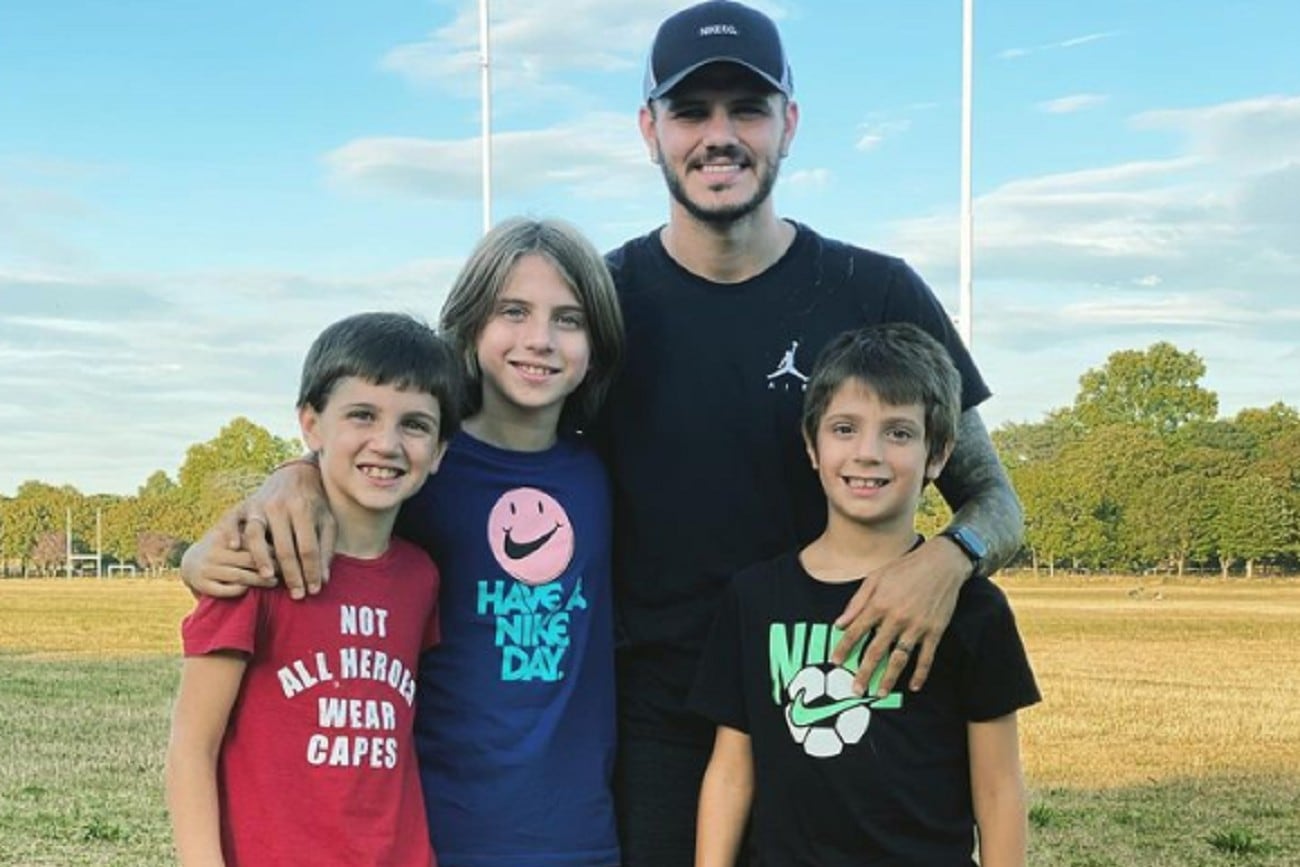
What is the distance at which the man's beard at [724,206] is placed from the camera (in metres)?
3.30

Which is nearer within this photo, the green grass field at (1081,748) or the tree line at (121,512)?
the green grass field at (1081,748)

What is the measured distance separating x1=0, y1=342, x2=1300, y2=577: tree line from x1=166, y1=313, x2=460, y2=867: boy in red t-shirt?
35877mm

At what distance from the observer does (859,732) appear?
291 cm

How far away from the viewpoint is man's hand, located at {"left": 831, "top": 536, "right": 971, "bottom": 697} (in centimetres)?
285

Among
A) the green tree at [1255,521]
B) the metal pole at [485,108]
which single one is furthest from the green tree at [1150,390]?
the metal pole at [485,108]

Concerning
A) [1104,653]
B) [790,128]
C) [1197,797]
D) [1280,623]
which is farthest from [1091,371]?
[790,128]

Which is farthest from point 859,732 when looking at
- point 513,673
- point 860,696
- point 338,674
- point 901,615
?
point 338,674

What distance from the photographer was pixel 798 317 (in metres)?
3.38

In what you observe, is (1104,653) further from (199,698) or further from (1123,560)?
(1123,560)

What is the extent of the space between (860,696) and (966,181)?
15.3 meters

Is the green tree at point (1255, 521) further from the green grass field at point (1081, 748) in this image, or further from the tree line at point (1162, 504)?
the green grass field at point (1081, 748)

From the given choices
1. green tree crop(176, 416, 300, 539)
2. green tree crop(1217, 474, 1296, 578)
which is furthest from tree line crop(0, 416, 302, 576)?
green tree crop(1217, 474, 1296, 578)

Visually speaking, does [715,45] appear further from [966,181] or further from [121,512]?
[121,512]

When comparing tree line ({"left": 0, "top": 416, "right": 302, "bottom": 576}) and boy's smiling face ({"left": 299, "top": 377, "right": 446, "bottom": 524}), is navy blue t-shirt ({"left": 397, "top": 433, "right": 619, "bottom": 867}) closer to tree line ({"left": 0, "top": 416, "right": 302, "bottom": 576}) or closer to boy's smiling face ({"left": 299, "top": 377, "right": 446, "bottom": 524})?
boy's smiling face ({"left": 299, "top": 377, "right": 446, "bottom": 524})
